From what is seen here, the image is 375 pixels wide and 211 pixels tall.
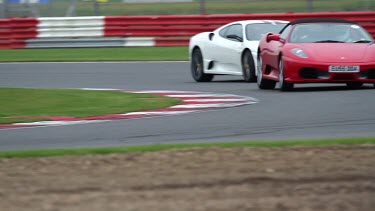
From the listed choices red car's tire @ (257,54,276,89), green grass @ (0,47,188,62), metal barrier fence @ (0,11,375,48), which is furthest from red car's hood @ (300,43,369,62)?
metal barrier fence @ (0,11,375,48)

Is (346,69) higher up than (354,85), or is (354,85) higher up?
(346,69)

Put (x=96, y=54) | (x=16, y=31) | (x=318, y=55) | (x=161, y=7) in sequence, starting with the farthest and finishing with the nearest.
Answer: (x=16, y=31)
(x=161, y=7)
(x=96, y=54)
(x=318, y=55)

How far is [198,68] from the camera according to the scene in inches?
730

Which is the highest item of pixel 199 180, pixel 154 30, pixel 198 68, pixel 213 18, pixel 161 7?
pixel 199 180

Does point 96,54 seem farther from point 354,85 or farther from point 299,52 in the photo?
point 299,52

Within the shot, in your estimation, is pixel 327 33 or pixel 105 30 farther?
pixel 105 30

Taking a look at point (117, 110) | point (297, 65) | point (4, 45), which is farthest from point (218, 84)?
point (4, 45)

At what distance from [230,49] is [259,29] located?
2.04ft

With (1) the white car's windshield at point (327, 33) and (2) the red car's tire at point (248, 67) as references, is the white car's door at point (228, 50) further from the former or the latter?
(1) the white car's windshield at point (327, 33)

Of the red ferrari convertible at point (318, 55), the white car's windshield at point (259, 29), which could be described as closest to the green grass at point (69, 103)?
the red ferrari convertible at point (318, 55)

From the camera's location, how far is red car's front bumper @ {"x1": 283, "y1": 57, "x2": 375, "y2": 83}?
1407 cm

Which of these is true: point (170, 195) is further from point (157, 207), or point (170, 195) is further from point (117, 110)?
point (117, 110)

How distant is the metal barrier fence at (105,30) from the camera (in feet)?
90.2

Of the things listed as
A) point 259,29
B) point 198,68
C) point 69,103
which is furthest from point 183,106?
point 198,68
